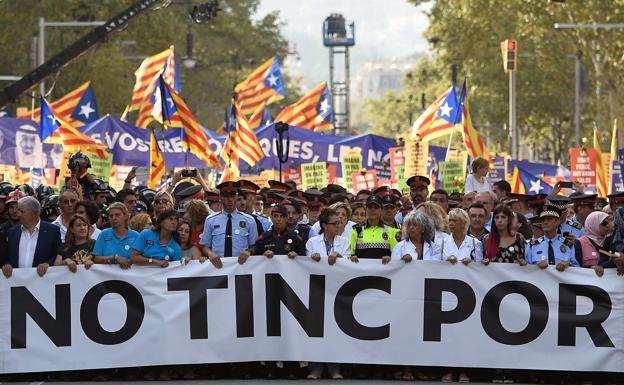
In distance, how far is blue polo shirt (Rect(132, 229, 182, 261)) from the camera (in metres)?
13.4

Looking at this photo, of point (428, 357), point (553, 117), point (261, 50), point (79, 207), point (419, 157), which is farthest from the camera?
point (261, 50)

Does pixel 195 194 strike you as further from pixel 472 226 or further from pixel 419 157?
pixel 419 157

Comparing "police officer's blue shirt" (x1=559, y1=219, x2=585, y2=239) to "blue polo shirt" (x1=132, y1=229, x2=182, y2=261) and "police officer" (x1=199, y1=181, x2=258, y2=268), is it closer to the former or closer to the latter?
"police officer" (x1=199, y1=181, x2=258, y2=268)

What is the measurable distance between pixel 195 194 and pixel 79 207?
2.82 m

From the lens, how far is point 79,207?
1415 cm

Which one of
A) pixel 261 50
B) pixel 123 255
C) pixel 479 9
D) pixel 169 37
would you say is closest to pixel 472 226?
pixel 123 255

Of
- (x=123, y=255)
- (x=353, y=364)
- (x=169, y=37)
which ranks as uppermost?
(x=169, y=37)

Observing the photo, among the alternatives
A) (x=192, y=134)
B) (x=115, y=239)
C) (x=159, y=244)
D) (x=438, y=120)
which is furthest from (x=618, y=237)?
(x=438, y=120)

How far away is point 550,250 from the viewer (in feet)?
44.0

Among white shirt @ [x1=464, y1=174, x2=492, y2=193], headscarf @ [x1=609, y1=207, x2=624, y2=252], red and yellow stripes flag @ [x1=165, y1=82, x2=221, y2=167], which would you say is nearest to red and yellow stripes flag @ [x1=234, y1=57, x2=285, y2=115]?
red and yellow stripes flag @ [x1=165, y1=82, x2=221, y2=167]

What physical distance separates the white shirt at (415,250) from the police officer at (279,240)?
2.61 feet

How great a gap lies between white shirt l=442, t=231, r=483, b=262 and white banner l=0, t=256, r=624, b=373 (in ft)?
0.39

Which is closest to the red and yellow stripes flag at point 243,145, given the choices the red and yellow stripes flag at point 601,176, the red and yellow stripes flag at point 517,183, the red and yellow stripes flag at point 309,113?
the red and yellow stripes flag at point 517,183

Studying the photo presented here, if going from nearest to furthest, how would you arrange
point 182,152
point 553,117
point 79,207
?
point 79,207
point 182,152
point 553,117
